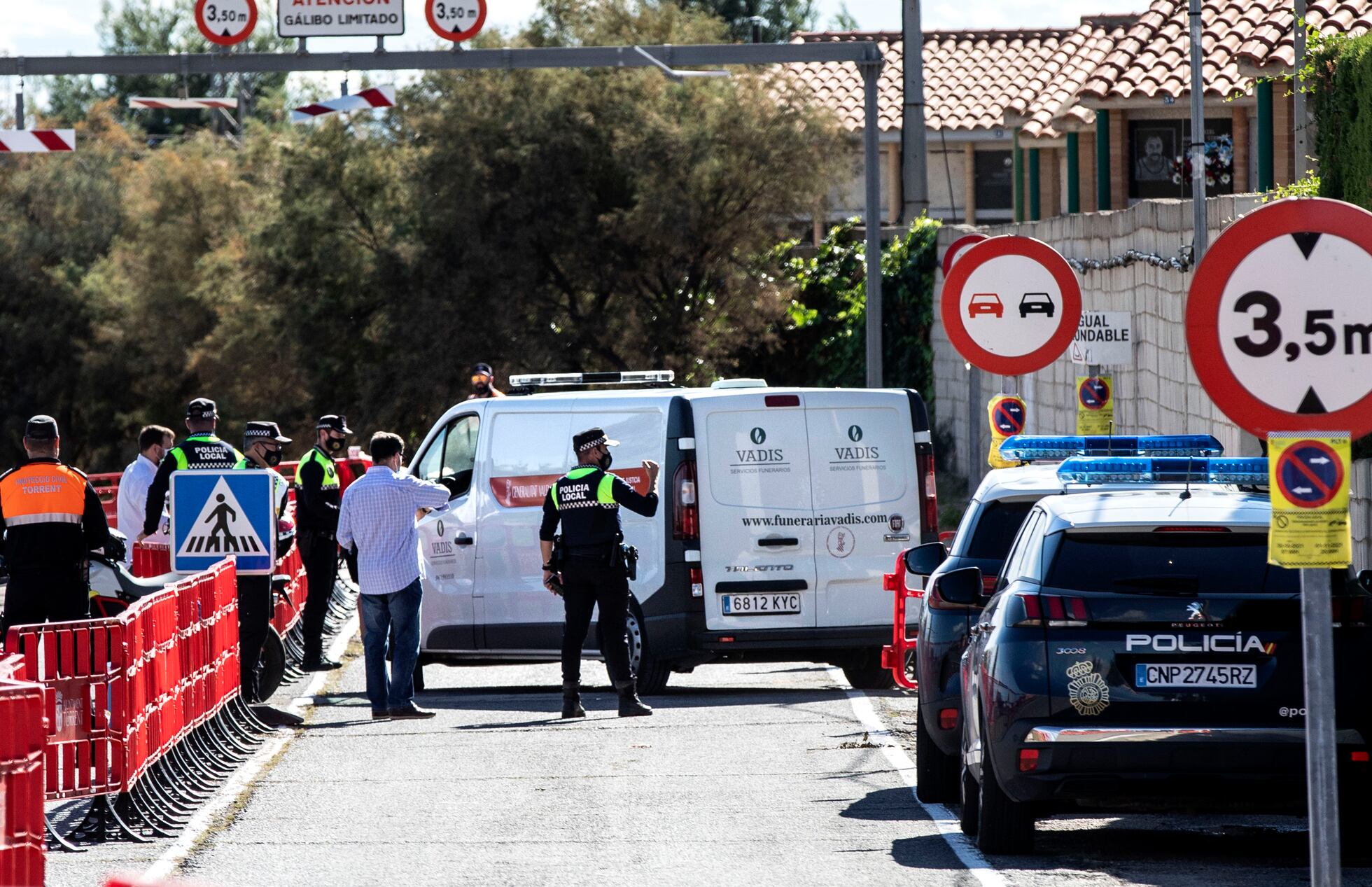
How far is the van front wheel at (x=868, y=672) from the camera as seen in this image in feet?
51.6

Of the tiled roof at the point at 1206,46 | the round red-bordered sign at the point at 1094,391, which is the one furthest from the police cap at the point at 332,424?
the tiled roof at the point at 1206,46

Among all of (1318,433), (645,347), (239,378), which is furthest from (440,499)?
(239,378)

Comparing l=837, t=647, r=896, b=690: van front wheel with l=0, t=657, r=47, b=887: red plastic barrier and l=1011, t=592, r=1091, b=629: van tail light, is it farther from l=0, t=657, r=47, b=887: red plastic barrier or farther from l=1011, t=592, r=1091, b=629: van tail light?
l=0, t=657, r=47, b=887: red plastic barrier

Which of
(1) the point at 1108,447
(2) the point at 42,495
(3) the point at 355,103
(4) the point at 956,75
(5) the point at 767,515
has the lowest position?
(5) the point at 767,515

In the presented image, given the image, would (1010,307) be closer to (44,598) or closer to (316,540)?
(44,598)

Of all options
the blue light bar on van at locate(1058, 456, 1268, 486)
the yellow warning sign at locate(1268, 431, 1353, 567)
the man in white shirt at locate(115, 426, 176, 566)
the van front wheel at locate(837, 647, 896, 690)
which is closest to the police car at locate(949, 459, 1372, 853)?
the blue light bar on van at locate(1058, 456, 1268, 486)

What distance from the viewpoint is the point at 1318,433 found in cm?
630

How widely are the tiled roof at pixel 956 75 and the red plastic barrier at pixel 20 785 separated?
3643 centimetres

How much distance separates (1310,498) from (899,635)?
25.0ft

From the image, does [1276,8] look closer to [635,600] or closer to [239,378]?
[635,600]

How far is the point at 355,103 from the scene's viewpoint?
24375mm

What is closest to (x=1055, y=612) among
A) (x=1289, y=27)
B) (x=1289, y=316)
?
(x=1289, y=316)

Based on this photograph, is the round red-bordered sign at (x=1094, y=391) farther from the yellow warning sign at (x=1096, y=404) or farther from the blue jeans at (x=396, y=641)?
the blue jeans at (x=396, y=641)

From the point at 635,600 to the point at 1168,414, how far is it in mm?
4816
